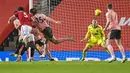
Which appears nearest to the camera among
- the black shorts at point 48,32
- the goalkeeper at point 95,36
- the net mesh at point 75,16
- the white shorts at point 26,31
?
the white shorts at point 26,31

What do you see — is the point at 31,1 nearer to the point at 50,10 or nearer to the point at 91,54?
the point at 50,10

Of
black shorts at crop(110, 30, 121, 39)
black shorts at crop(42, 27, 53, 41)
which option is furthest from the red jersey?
black shorts at crop(110, 30, 121, 39)

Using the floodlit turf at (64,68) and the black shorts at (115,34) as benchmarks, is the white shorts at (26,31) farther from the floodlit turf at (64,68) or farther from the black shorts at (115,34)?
the floodlit turf at (64,68)

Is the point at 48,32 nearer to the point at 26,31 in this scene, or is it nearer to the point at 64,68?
the point at 26,31

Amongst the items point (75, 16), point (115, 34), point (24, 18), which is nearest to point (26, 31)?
point (24, 18)

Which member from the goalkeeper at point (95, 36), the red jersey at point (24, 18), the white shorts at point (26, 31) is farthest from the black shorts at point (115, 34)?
the red jersey at point (24, 18)

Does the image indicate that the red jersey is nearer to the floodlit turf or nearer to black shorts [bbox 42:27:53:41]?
black shorts [bbox 42:27:53:41]

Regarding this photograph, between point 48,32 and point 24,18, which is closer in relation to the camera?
point 24,18

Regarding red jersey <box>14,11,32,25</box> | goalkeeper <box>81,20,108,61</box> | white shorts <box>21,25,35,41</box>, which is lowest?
goalkeeper <box>81,20,108,61</box>

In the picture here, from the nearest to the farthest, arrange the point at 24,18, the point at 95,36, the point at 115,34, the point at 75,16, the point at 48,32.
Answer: the point at 115,34 < the point at 24,18 < the point at 48,32 < the point at 95,36 < the point at 75,16

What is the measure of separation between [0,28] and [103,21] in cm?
633

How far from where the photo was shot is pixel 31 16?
1636cm

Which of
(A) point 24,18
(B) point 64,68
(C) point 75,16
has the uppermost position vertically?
(A) point 24,18

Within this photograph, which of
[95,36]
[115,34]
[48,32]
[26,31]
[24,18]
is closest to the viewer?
[115,34]
